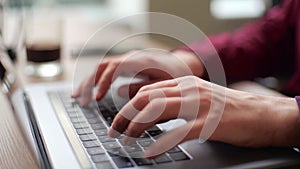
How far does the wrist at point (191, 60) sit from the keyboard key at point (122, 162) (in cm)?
34

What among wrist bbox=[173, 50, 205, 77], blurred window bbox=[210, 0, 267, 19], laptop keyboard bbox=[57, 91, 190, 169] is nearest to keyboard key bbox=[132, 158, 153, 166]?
laptop keyboard bbox=[57, 91, 190, 169]

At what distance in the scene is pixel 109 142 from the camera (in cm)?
63

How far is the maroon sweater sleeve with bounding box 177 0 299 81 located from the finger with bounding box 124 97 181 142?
36 centimetres

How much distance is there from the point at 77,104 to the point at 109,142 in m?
0.20

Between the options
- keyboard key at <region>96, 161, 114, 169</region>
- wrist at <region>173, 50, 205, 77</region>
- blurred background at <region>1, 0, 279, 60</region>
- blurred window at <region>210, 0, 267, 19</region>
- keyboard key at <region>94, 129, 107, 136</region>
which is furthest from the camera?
blurred window at <region>210, 0, 267, 19</region>

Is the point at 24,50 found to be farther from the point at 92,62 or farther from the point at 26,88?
the point at 26,88

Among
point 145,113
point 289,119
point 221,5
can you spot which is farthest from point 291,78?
point 221,5

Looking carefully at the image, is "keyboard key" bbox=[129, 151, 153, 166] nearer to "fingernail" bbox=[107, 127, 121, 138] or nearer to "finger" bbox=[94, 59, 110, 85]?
"fingernail" bbox=[107, 127, 121, 138]

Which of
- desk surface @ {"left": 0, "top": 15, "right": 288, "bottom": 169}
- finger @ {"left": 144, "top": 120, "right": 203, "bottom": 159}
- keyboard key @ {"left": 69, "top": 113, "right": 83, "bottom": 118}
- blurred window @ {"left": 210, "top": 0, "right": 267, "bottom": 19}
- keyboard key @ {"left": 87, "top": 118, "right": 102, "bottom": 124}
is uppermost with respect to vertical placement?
finger @ {"left": 144, "top": 120, "right": 203, "bottom": 159}

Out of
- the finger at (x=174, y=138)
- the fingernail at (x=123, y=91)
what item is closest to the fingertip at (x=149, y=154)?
the finger at (x=174, y=138)

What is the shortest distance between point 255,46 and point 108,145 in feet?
1.90

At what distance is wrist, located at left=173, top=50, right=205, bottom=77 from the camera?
2.96ft

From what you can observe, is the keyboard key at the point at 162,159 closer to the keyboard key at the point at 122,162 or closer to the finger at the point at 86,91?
the keyboard key at the point at 122,162

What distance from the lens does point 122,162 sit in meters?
0.57
